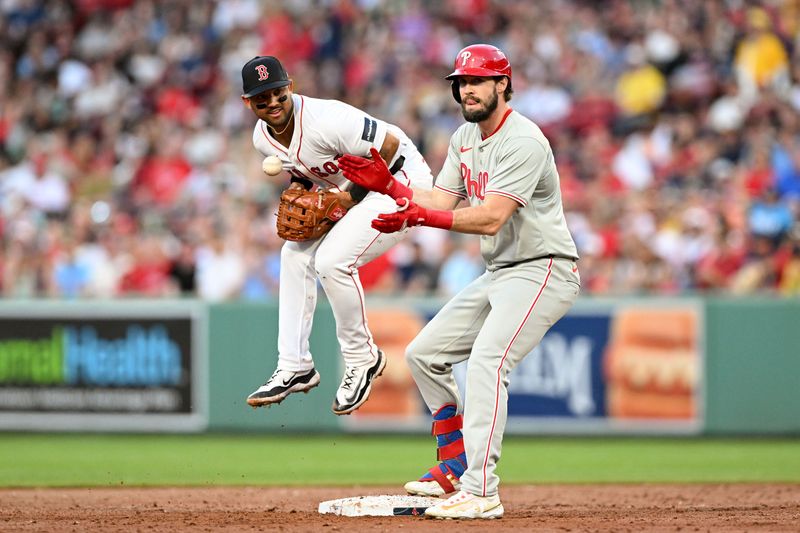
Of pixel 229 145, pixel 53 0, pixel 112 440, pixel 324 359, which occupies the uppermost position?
pixel 53 0

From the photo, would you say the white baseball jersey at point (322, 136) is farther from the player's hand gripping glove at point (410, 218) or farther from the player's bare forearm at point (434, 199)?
the player's hand gripping glove at point (410, 218)

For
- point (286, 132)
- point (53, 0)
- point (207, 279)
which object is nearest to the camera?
point (286, 132)

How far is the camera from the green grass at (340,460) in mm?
10336

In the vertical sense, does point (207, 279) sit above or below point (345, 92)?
below

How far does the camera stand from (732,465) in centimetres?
1115

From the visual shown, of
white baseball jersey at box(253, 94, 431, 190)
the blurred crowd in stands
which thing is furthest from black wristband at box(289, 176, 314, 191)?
the blurred crowd in stands

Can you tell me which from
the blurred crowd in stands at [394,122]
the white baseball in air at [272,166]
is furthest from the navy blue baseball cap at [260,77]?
the blurred crowd in stands at [394,122]

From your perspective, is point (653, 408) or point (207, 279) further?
point (207, 279)

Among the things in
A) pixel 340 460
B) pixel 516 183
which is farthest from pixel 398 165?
pixel 340 460

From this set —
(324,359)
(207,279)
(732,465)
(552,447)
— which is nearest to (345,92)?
(207,279)

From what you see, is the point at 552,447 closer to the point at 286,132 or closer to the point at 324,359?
the point at 324,359

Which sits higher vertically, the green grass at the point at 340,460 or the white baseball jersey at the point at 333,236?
the white baseball jersey at the point at 333,236

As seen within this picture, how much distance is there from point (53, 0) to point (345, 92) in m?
5.45

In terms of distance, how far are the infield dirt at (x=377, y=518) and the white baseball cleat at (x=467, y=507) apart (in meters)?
0.06
